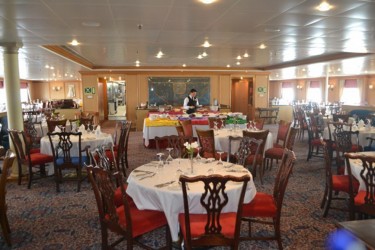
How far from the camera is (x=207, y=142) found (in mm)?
5461

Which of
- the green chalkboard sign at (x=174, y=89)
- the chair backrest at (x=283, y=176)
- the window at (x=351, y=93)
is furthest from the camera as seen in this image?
the window at (x=351, y=93)

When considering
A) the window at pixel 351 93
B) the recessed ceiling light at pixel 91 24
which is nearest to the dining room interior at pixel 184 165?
the recessed ceiling light at pixel 91 24

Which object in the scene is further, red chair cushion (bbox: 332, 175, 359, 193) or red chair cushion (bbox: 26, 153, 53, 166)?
red chair cushion (bbox: 26, 153, 53, 166)

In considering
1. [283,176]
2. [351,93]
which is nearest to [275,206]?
[283,176]

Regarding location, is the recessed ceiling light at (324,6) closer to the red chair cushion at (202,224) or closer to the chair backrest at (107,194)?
the red chair cushion at (202,224)

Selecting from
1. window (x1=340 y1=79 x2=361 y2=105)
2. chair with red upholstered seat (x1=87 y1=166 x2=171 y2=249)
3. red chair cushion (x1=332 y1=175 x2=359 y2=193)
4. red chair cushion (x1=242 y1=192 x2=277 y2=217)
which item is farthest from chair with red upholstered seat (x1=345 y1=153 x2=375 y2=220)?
window (x1=340 y1=79 x2=361 y2=105)

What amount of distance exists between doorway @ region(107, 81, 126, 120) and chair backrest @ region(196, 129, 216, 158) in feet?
41.4

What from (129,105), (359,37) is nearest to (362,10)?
(359,37)

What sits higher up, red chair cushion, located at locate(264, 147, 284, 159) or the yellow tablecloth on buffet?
the yellow tablecloth on buffet

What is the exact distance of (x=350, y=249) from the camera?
1.39 meters

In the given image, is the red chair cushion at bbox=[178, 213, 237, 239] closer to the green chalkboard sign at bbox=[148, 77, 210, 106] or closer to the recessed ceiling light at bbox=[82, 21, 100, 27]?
the recessed ceiling light at bbox=[82, 21, 100, 27]

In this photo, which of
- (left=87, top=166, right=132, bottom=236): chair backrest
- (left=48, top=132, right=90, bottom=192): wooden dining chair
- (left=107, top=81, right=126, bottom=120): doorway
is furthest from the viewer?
(left=107, top=81, right=126, bottom=120): doorway

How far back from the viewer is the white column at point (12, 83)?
5.87 meters

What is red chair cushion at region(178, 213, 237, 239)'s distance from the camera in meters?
2.56
